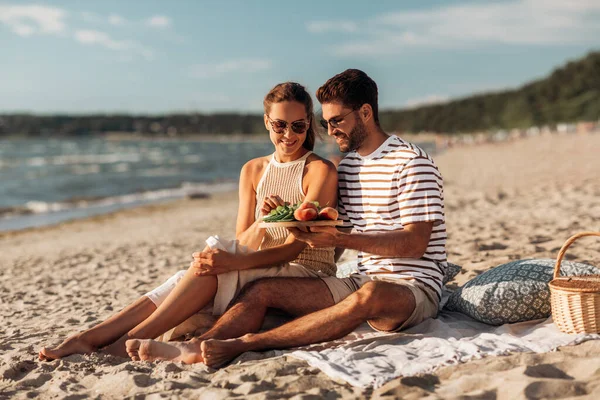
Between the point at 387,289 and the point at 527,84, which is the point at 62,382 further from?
the point at 527,84

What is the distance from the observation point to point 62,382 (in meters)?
3.48

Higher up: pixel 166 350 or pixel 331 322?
pixel 331 322

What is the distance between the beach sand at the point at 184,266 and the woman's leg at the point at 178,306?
22 cm

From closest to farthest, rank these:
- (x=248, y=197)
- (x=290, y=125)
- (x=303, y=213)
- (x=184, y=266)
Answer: (x=303, y=213), (x=290, y=125), (x=248, y=197), (x=184, y=266)

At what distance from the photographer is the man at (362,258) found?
3580 mm

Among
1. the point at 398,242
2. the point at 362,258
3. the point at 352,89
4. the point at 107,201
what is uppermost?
the point at 352,89

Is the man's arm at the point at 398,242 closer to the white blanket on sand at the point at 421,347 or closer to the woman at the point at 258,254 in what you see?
the woman at the point at 258,254

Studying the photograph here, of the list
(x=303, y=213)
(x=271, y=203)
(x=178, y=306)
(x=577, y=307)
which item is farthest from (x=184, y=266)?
(x=577, y=307)

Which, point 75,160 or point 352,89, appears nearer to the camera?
point 352,89

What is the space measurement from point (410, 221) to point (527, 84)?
10642cm

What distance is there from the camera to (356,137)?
13.0 ft

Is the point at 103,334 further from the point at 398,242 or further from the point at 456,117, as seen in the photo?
the point at 456,117

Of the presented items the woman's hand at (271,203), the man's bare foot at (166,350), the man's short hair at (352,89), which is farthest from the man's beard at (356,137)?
the man's bare foot at (166,350)

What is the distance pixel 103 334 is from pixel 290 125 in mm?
1762
